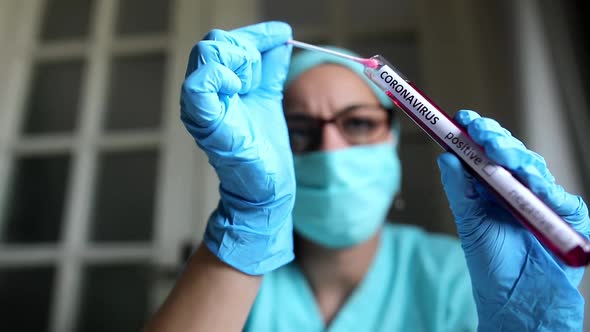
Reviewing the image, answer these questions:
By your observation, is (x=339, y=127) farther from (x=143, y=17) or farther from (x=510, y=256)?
(x=143, y=17)

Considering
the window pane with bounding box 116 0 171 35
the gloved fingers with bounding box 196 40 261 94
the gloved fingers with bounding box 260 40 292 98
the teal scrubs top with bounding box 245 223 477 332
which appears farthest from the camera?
the window pane with bounding box 116 0 171 35

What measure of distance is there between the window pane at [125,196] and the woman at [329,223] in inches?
25.8

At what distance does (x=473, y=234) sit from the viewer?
43 cm

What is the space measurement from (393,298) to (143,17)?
130 centimetres

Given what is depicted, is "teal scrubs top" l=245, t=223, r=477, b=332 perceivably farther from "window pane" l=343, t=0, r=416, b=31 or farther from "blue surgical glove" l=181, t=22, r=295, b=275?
"window pane" l=343, t=0, r=416, b=31

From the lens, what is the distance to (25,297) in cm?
127

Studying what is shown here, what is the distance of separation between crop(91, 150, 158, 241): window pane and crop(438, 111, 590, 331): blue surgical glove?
3.40 feet

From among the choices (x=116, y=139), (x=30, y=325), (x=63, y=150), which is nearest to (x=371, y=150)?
(x=116, y=139)

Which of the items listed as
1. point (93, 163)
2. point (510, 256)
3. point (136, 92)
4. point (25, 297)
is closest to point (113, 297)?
point (25, 297)

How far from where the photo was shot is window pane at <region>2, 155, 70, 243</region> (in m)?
1.31

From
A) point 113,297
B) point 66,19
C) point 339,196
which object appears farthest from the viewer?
point 66,19

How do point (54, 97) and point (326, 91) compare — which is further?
point (54, 97)

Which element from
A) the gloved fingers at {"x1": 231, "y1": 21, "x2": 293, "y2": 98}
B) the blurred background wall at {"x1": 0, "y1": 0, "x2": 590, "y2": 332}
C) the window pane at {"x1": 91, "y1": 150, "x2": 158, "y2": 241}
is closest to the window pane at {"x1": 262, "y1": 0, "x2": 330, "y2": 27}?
the blurred background wall at {"x1": 0, "y1": 0, "x2": 590, "y2": 332}

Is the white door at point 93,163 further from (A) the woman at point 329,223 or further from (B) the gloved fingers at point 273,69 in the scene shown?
(B) the gloved fingers at point 273,69
